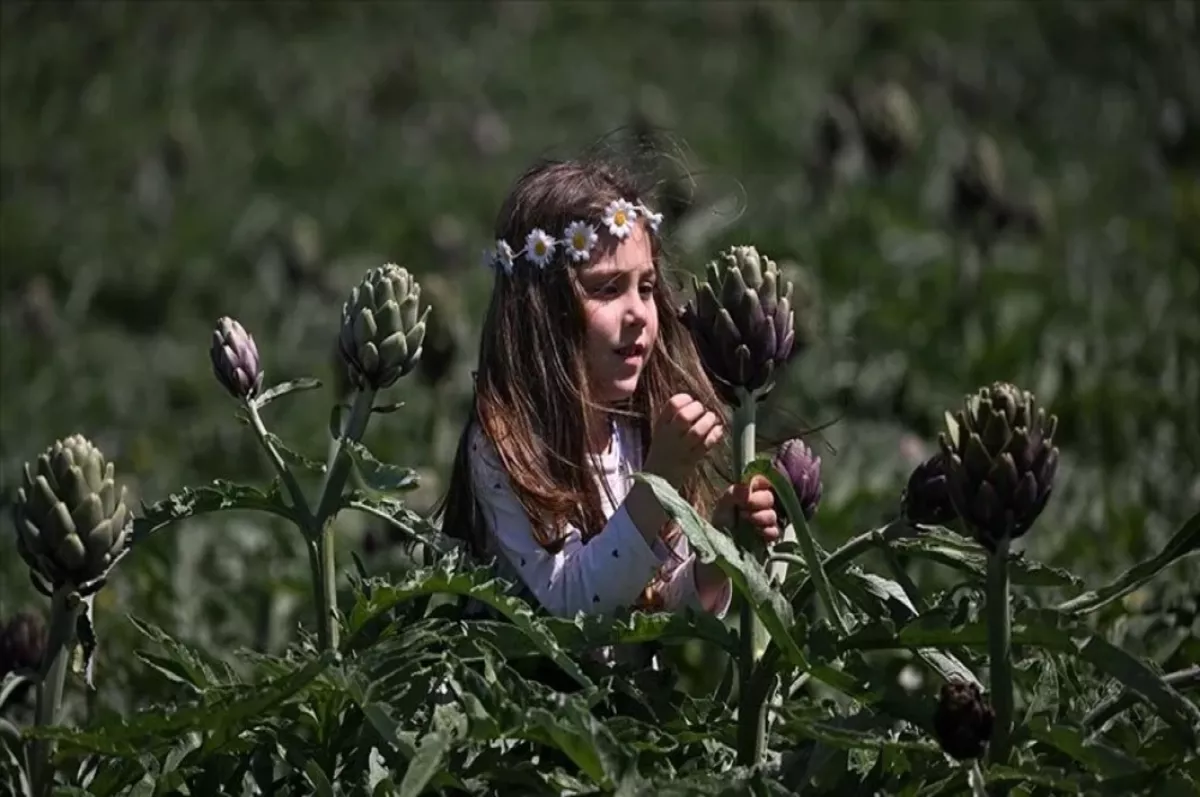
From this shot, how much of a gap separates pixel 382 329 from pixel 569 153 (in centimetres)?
488

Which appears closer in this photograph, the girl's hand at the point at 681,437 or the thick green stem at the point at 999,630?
the thick green stem at the point at 999,630

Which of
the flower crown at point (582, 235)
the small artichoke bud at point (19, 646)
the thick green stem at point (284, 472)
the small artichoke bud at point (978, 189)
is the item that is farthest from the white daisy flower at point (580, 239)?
the small artichoke bud at point (978, 189)

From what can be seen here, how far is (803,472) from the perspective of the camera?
228cm

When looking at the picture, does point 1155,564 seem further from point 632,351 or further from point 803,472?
point 632,351

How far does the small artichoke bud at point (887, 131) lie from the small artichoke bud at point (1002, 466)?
13.3 feet

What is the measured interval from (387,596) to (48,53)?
767cm

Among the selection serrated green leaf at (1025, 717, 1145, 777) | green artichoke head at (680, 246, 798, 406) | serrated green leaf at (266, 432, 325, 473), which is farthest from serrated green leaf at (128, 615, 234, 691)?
serrated green leaf at (1025, 717, 1145, 777)

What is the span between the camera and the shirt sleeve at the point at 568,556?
222 centimetres

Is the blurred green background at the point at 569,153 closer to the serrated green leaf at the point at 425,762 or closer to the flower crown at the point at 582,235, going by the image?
the flower crown at the point at 582,235

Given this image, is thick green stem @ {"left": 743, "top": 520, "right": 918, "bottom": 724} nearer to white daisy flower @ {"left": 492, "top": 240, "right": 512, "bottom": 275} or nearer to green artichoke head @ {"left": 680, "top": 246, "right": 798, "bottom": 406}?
green artichoke head @ {"left": 680, "top": 246, "right": 798, "bottom": 406}

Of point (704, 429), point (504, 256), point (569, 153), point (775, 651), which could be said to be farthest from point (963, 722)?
point (569, 153)

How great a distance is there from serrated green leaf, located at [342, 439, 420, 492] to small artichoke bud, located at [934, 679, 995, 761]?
60 cm

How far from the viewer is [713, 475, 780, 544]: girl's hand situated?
2.09m

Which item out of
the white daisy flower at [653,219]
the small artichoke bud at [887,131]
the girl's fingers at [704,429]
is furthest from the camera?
the small artichoke bud at [887,131]
